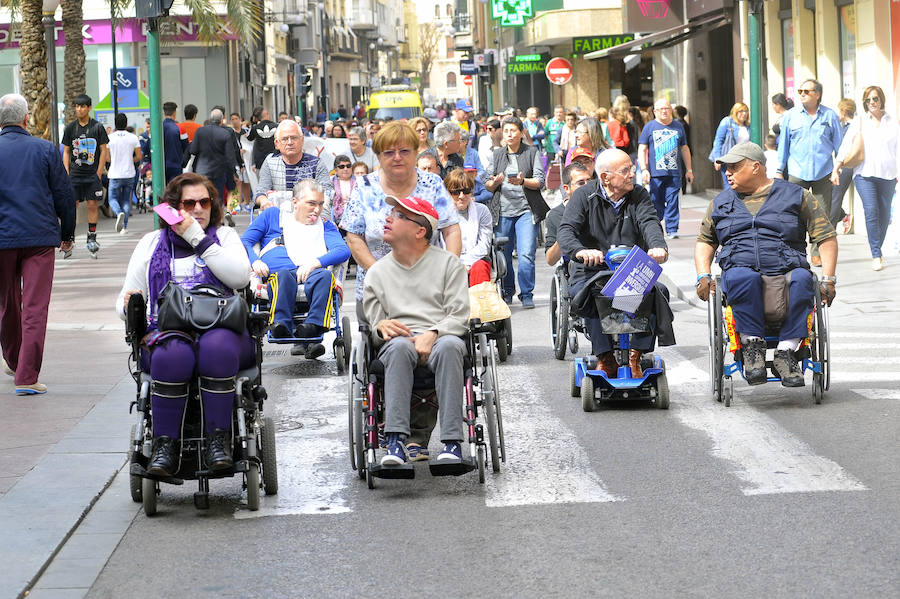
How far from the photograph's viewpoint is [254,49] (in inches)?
2493

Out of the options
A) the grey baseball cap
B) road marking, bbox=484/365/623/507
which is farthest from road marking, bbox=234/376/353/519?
the grey baseball cap

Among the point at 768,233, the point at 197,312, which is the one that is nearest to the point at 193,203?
the point at 197,312

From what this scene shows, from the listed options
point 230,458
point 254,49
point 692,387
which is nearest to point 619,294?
point 692,387

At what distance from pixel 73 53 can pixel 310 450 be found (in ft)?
73.2

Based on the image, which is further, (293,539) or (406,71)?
(406,71)

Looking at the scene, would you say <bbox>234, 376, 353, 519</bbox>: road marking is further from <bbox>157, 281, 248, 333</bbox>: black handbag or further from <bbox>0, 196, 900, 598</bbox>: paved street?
<bbox>157, 281, 248, 333</bbox>: black handbag

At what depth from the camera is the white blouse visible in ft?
53.1

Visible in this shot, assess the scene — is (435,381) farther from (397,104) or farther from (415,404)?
(397,104)

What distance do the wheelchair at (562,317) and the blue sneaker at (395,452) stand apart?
12.4 feet

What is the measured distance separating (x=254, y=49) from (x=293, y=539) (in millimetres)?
58618

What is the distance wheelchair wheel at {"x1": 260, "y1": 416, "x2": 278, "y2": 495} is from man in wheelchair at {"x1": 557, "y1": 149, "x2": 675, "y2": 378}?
2769 millimetres

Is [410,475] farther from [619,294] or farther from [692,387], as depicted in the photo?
[692,387]

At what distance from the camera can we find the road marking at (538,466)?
22.5ft

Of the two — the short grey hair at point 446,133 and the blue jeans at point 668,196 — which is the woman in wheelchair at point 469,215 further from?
the blue jeans at point 668,196
